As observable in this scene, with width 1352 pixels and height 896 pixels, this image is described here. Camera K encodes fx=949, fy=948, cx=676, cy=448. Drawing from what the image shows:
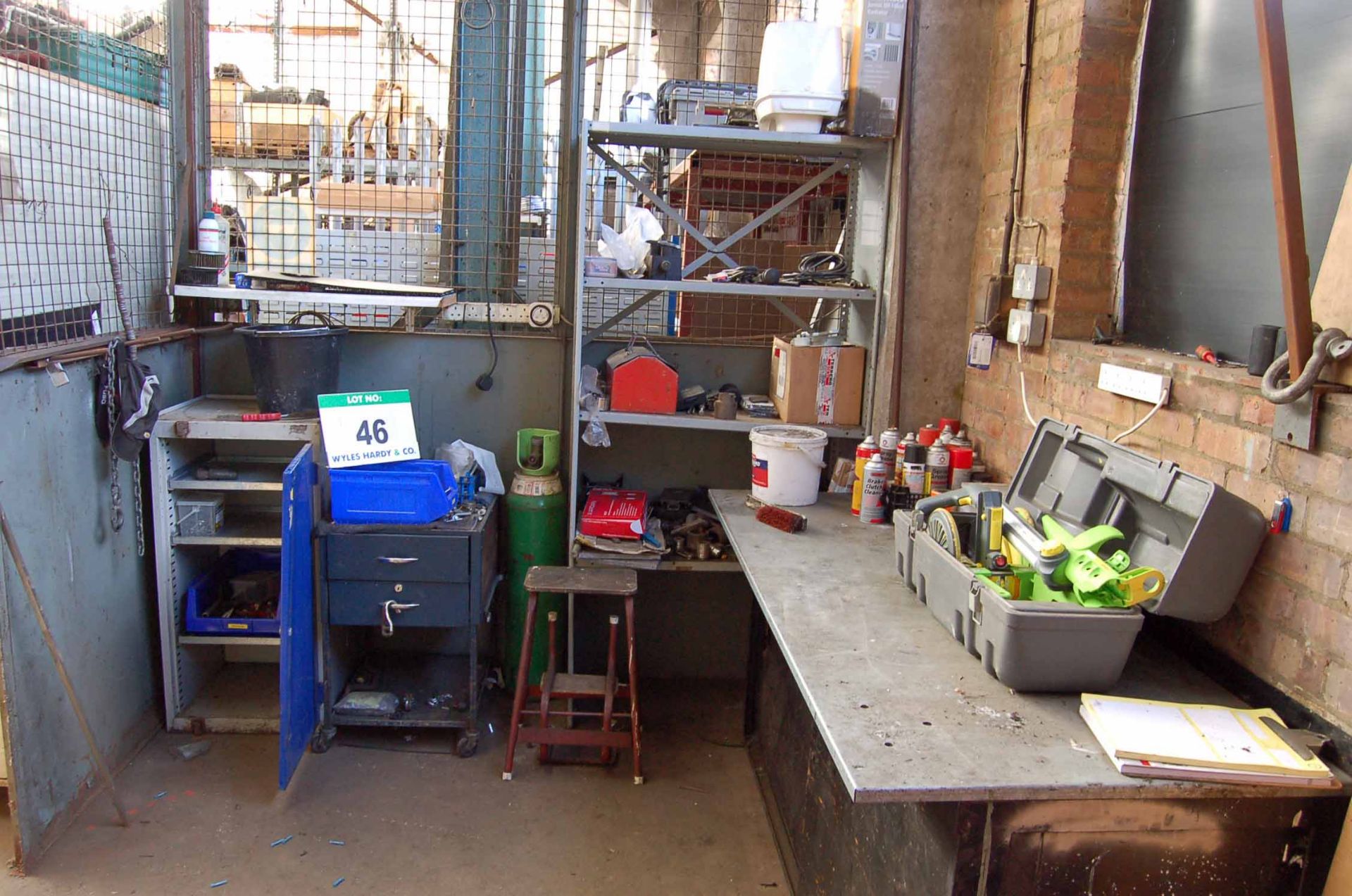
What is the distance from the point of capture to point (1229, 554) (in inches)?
62.4

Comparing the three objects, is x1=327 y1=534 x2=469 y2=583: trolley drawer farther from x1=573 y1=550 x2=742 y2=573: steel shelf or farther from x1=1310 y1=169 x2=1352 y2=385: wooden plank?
→ x1=1310 y1=169 x2=1352 y2=385: wooden plank

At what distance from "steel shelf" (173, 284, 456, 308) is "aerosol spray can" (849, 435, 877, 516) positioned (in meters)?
1.35

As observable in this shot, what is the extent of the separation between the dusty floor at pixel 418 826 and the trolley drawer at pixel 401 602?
0.43 m

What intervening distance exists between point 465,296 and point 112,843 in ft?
6.26

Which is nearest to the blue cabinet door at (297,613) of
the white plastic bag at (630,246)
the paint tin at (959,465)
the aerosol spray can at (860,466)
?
the white plastic bag at (630,246)

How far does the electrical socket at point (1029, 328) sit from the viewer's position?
235 centimetres

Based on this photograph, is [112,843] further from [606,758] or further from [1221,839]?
[1221,839]

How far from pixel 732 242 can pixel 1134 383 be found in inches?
51.9

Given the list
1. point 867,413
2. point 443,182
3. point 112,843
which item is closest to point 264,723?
point 112,843

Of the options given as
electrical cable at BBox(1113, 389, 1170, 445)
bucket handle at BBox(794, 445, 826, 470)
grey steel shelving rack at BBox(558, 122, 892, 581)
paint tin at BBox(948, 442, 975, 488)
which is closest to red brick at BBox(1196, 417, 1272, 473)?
electrical cable at BBox(1113, 389, 1170, 445)

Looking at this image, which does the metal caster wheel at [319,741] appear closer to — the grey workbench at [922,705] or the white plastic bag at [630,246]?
the grey workbench at [922,705]

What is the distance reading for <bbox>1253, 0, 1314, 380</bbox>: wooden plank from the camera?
4.59 feet

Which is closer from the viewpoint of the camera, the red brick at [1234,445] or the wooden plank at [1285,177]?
the wooden plank at [1285,177]

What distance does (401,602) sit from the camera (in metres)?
2.83
